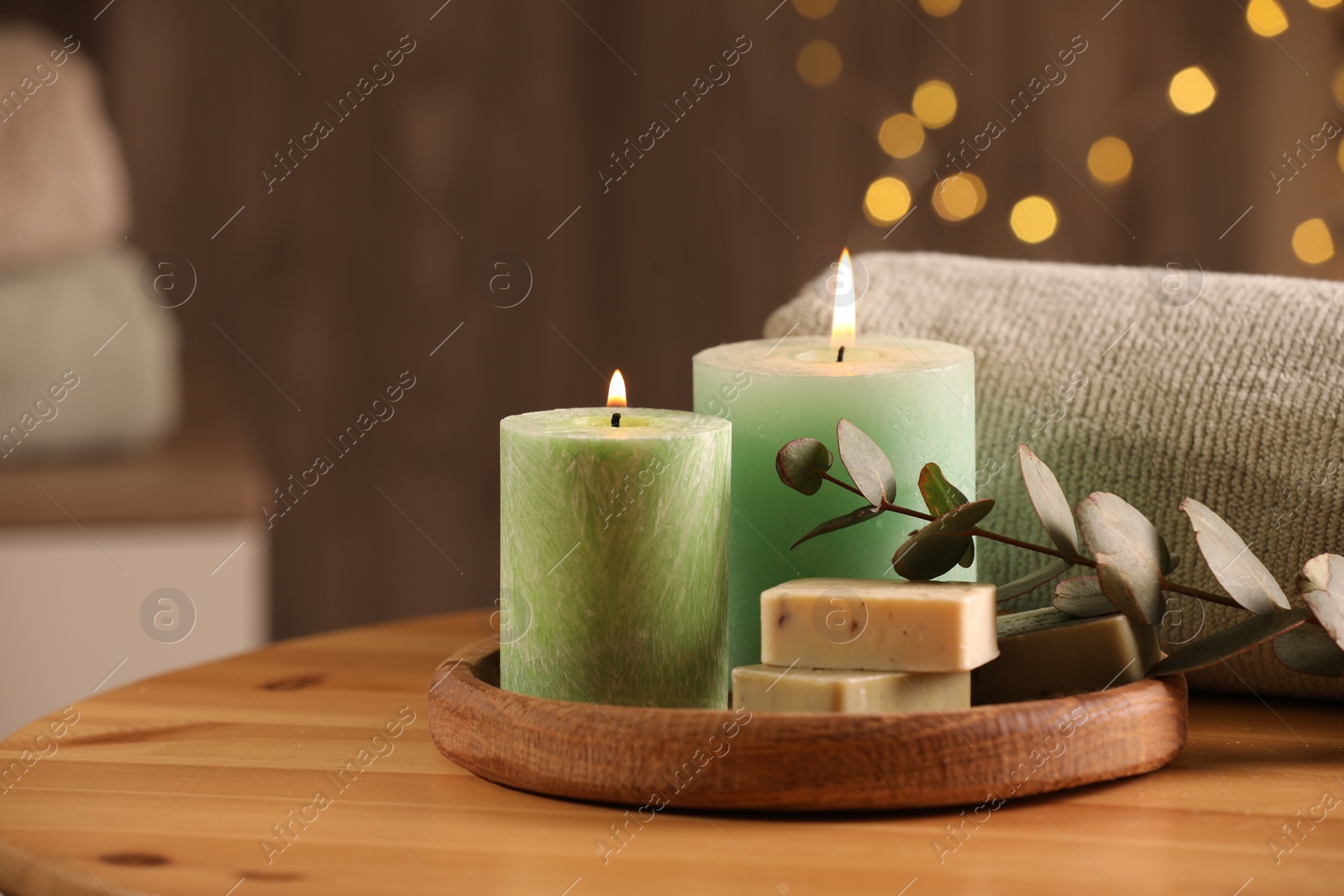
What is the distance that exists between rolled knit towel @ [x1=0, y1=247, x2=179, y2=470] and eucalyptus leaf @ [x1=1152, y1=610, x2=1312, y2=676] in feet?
3.16

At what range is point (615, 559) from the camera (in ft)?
1.47

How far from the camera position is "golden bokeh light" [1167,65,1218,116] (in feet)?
5.25

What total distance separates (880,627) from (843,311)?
17 centimetres

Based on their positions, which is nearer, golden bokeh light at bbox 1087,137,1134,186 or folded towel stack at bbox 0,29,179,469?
folded towel stack at bbox 0,29,179,469

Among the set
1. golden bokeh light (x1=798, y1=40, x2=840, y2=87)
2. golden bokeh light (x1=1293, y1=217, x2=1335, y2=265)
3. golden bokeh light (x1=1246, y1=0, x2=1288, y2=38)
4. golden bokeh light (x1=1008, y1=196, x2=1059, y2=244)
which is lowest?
golden bokeh light (x1=1293, y1=217, x2=1335, y2=265)

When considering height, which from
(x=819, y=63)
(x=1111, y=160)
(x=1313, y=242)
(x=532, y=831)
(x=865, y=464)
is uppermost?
(x=819, y=63)

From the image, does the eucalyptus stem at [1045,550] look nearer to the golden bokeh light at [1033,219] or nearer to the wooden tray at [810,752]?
the wooden tray at [810,752]

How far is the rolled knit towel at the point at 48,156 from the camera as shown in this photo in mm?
1095

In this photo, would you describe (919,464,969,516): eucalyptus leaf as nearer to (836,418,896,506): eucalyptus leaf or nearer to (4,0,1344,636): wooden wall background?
(836,418,896,506): eucalyptus leaf

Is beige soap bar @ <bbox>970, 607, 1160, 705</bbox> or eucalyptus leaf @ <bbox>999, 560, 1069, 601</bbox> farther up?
eucalyptus leaf @ <bbox>999, 560, 1069, 601</bbox>

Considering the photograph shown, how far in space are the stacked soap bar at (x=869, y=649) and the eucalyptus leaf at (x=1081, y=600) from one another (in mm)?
51

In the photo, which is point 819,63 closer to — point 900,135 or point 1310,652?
point 900,135

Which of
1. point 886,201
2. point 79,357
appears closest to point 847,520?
point 79,357

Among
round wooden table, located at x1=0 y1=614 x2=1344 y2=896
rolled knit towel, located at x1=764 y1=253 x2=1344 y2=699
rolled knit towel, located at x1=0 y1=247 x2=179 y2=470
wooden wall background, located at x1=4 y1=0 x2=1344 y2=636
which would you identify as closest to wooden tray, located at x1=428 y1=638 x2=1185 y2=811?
round wooden table, located at x1=0 y1=614 x2=1344 y2=896
